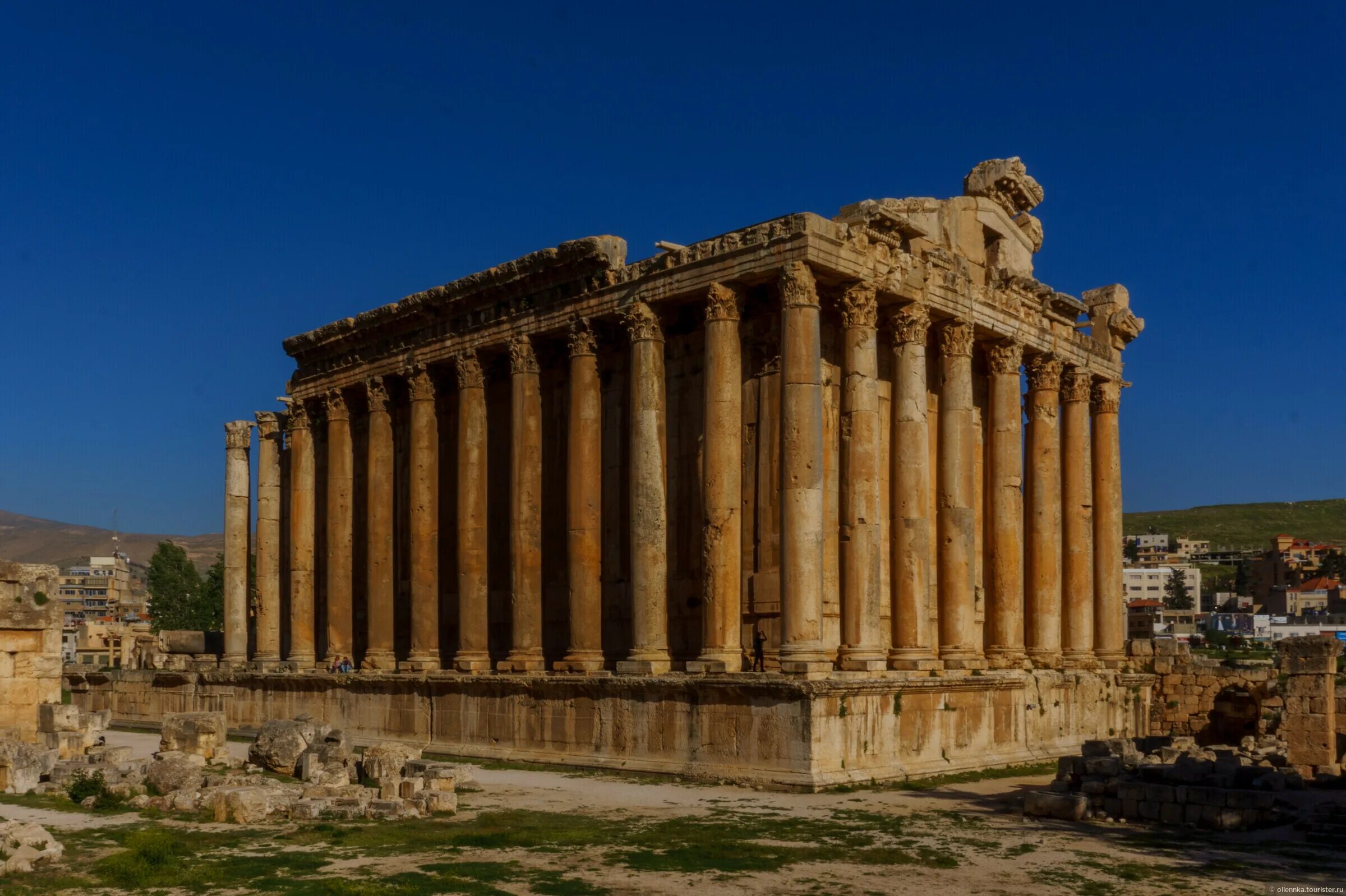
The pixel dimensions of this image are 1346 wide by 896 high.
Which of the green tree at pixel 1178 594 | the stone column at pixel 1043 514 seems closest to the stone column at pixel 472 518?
the stone column at pixel 1043 514

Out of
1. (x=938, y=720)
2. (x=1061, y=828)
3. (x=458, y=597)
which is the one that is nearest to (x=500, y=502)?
(x=458, y=597)

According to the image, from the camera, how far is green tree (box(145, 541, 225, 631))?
7156cm

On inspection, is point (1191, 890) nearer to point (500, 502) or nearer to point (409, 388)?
point (500, 502)

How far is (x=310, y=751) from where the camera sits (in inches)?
910

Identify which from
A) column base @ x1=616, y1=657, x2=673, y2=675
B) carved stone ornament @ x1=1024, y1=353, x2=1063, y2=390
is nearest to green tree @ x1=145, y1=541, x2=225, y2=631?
column base @ x1=616, y1=657, x2=673, y2=675

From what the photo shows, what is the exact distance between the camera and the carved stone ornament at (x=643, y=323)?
2586cm

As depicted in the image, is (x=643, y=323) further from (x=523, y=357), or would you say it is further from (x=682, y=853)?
(x=682, y=853)

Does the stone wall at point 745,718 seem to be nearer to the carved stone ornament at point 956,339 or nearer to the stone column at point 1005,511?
the stone column at point 1005,511

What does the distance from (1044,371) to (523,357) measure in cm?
1171

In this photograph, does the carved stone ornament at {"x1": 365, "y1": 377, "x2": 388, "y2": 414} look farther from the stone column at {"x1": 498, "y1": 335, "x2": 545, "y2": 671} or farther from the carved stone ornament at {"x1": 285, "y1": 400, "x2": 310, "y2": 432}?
the stone column at {"x1": 498, "y1": 335, "x2": 545, "y2": 671}

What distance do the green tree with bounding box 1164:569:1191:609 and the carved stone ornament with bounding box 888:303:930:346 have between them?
122 metres

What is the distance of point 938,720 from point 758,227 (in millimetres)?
9250

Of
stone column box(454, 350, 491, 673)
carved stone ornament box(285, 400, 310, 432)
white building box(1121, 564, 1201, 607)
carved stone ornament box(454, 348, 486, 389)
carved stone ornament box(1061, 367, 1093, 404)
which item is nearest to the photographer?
stone column box(454, 350, 491, 673)

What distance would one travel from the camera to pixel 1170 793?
1805cm
